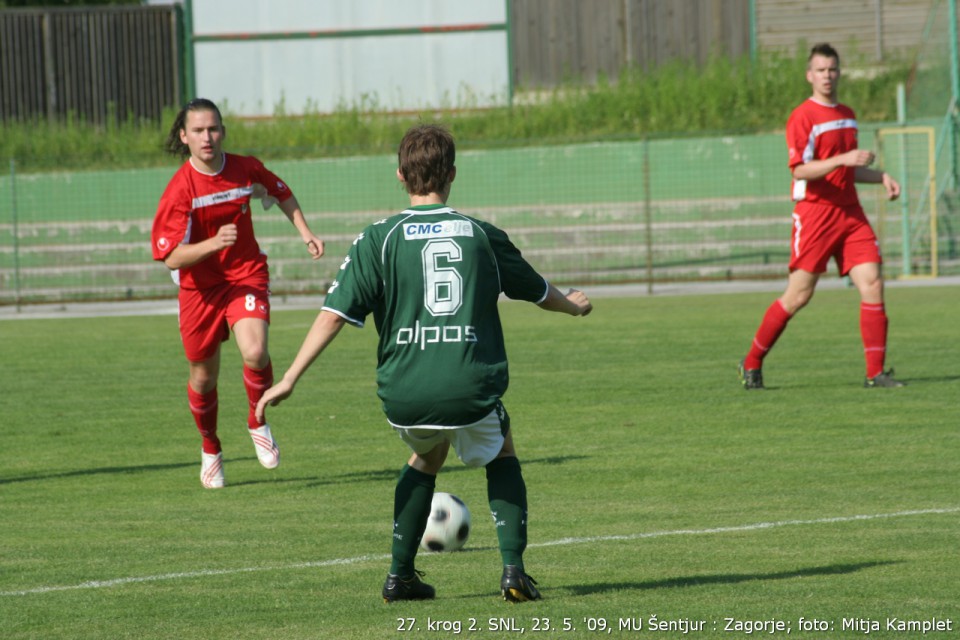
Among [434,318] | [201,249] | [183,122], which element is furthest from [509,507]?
[183,122]

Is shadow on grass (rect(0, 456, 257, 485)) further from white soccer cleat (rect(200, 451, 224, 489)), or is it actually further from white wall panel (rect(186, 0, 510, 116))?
white wall panel (rect(186, 0, 510, 116))

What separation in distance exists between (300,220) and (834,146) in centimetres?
433

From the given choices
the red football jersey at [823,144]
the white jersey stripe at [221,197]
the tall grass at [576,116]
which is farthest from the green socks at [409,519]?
the tall grass at [576,116]

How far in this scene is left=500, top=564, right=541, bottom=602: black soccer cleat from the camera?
5027 millimetres

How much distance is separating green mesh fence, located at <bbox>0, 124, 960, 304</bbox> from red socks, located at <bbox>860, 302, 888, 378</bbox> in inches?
484

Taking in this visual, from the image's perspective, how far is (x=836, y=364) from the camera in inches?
493

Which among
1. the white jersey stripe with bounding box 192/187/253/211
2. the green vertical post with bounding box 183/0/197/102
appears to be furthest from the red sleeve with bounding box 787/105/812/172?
the green vertical post with bounding box 183/0/197/102

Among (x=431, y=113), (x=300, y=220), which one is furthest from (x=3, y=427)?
A: (x=431, y=113)

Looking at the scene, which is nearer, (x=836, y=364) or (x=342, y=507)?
(x=342, y=507)

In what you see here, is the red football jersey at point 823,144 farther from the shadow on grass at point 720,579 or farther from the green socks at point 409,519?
the green socks at point 409,519

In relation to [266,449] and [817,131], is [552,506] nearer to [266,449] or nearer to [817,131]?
[266,449]

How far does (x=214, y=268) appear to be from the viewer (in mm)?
8367

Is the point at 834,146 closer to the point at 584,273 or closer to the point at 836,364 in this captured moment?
the point at 836,364

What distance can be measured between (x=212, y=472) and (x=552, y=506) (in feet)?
6.94
